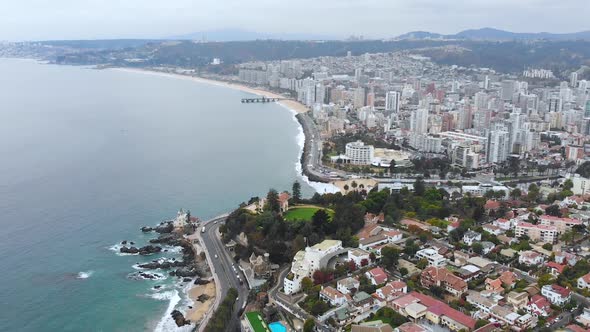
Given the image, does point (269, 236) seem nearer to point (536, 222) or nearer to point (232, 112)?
point (536, 222)

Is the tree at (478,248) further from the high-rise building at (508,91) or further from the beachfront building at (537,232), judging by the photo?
the high-rise building at (508,91)

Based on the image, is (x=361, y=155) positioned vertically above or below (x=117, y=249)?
above

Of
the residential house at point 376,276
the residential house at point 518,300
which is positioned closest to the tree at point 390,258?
the residential house at point 376,276

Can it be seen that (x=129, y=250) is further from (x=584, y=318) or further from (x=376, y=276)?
(x=584, y=318)

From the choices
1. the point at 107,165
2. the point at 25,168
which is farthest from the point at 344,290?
the point at 25,168

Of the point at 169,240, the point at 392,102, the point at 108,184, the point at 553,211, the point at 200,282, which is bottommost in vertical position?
the point at 200,282

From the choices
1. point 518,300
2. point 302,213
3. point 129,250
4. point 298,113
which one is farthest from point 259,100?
point 518,300

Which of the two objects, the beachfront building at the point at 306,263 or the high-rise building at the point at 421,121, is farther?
the high-rise building at the point at 421,121
